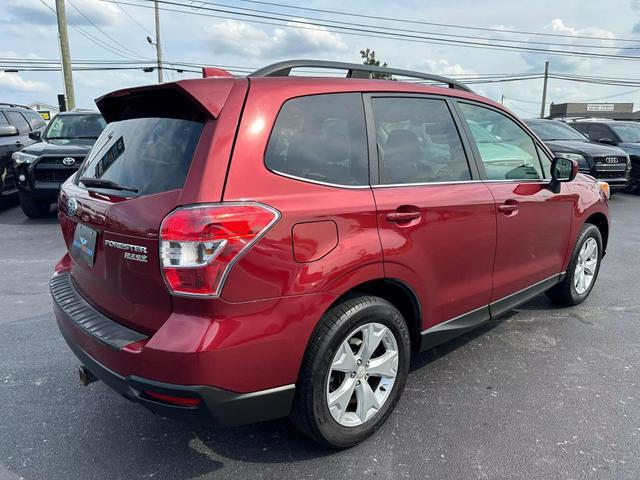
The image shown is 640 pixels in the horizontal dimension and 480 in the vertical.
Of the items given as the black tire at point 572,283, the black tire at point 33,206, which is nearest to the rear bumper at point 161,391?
the black tire at point 572,283

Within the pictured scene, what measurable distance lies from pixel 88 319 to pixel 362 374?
1359 millimetres

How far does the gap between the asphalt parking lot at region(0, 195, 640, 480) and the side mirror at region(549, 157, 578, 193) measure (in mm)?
1172

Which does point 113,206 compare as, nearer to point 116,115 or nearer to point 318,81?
point 116,115

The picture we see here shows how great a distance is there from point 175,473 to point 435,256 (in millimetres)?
1694

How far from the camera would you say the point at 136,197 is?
7.18 feet

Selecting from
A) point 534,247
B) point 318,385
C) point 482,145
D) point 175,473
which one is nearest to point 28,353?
point 175,473

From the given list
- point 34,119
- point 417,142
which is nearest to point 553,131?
point 417,142

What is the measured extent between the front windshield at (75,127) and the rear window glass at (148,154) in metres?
7.04

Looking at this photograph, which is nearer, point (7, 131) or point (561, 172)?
point (561, 172)

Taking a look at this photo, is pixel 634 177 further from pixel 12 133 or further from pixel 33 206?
pixel 12 133

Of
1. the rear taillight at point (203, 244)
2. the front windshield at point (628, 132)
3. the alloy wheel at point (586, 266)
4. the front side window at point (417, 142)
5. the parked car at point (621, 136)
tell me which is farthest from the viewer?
the front windshield at point (628, 132)

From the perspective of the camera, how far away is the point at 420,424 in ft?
8.90

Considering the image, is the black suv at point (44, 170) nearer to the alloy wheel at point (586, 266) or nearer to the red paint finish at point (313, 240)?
the red paint finish at point (313, 240)

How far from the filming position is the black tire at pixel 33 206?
26.7 ft
